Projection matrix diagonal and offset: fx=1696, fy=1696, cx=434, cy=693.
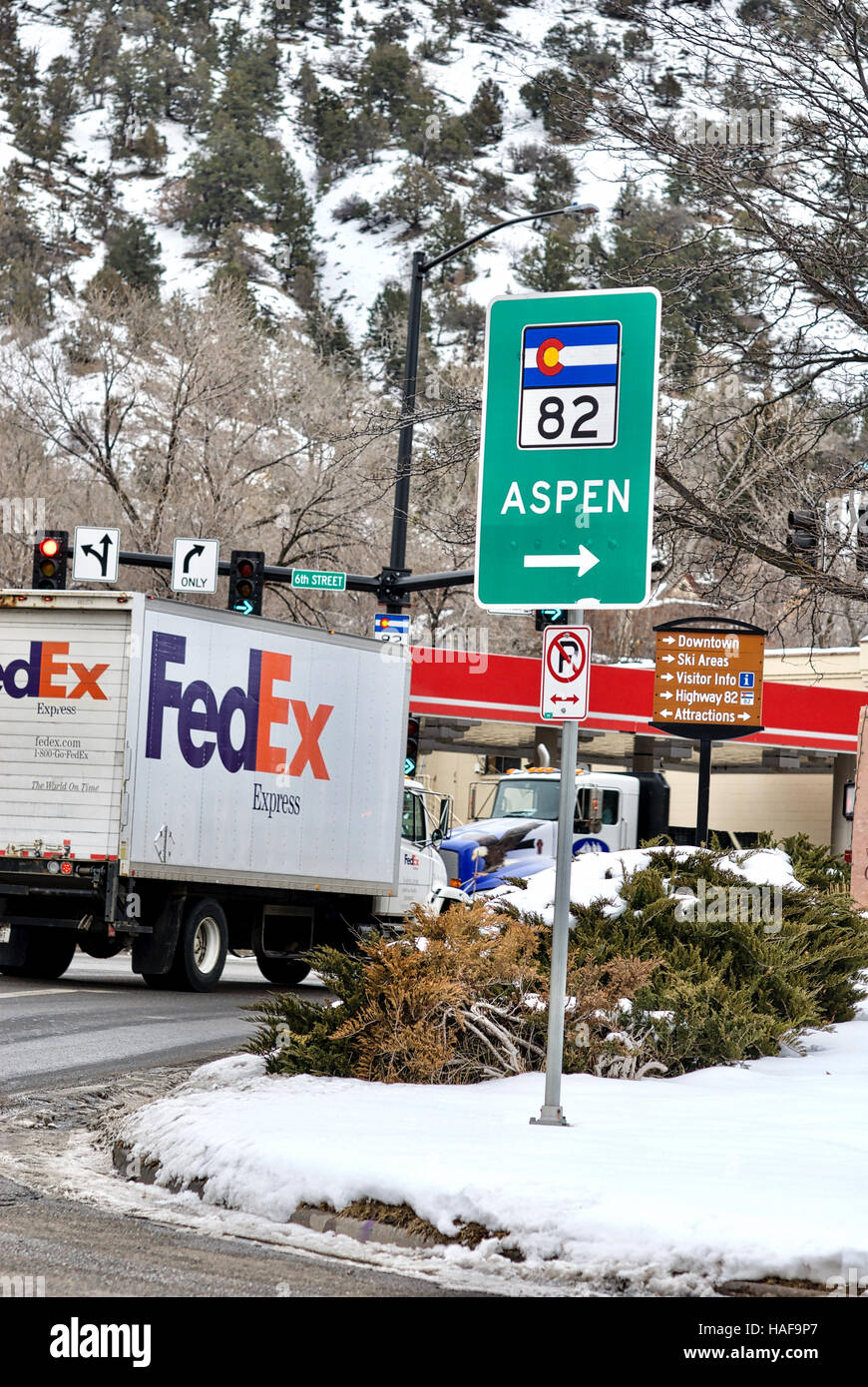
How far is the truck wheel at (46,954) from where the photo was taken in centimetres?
1759

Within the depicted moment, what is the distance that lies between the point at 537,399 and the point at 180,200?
642ft

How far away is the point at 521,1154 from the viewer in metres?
7.03

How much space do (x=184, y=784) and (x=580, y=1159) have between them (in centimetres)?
1021

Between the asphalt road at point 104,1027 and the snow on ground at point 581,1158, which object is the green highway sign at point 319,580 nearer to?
the asphalt road at point 104,1027

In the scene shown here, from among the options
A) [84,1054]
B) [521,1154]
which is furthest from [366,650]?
[521,1154]

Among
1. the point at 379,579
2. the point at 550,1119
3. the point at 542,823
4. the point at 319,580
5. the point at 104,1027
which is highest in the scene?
the point at 379,579

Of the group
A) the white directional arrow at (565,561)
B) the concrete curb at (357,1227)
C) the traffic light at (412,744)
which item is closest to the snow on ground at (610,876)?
the white directional arrow at (565,561)

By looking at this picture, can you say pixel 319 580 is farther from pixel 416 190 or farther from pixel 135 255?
pixel 416 190

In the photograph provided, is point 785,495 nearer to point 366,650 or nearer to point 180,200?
point 366,650

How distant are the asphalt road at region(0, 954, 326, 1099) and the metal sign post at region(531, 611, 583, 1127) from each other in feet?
12.3

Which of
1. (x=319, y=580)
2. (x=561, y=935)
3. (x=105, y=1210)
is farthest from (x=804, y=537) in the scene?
(x=319, y=580)

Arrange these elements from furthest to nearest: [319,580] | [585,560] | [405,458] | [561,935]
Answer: [319,580], [405,458], [585,560], [561,935]

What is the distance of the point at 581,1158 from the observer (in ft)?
23.0

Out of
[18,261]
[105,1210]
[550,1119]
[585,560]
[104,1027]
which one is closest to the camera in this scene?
[105,1210]
